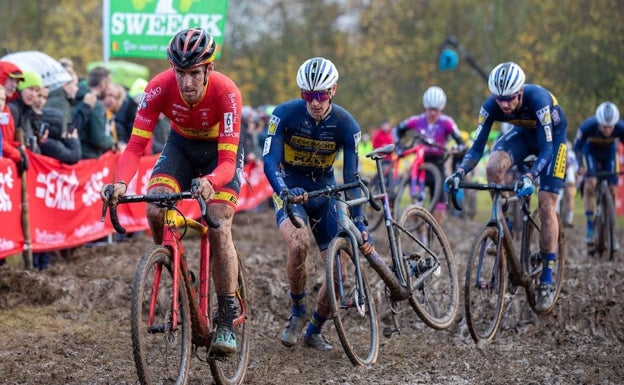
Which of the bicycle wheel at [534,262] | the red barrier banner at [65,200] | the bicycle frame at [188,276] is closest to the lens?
the bicycle frame at [188,276]

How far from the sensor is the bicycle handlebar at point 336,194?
275 inches

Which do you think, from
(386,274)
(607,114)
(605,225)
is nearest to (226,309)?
(386,274)

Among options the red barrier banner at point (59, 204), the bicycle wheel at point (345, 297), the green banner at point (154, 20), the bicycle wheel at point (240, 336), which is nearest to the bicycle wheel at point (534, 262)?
the bicycle wheel at point (345, 297)

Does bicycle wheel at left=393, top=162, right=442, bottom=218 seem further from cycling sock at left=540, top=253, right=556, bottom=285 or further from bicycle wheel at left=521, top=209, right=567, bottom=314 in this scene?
cycling sock at left=540, top=253, right=556, bottom=285

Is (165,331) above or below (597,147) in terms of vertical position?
below

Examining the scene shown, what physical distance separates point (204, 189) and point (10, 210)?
15.7ft

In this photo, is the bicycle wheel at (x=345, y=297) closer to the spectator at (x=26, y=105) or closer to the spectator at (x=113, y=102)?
the spectator at (x=26, y=105)

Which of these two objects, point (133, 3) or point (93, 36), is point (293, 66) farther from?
point (133, 3)

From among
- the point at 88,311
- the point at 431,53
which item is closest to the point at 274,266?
the point at 88,311

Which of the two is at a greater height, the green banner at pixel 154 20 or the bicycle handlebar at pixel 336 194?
the green banner at pixel 154 20

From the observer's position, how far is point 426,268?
27.2 ft

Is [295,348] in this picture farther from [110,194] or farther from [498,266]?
[110,194]

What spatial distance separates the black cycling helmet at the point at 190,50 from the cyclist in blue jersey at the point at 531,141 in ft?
10.5

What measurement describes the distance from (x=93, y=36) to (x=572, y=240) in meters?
27.1
